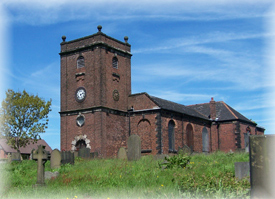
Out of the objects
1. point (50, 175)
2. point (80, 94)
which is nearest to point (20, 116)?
point (80, 94)

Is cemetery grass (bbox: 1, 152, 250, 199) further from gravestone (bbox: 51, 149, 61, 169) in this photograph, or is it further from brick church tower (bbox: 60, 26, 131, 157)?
brick church tower (bbox: 60, 26, 131, 157)

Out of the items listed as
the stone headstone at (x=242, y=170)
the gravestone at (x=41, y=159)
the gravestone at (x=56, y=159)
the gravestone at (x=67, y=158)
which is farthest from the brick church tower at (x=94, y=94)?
the stone headstone at (x=242, y=170)

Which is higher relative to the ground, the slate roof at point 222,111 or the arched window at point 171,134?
the slate roof at point 222,111

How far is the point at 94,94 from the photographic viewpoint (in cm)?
3284

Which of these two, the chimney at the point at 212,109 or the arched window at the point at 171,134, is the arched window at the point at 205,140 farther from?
the arched window at the point at 171,134

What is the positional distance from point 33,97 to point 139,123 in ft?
44.6

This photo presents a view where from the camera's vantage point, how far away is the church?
32.5 metres

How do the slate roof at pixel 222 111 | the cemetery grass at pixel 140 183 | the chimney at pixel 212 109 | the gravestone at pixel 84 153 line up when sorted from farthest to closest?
the chimney at pixel 212 109 → the slate roof at pixel 222 111 → the gravestone at pixel 84 153 → the cemetery grass at pixel 140 183

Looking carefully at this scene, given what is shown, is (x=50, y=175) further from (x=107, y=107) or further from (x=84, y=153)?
(x=107, y=107)

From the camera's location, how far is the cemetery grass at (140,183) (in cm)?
895

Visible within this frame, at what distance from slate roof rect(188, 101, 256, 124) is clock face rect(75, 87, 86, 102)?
17.2 meters

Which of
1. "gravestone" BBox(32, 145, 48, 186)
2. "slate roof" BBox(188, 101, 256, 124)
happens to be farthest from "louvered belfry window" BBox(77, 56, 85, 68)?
"gravestone" BBox(32, 145, 48, 186)

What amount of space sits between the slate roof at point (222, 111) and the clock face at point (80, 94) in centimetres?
1717

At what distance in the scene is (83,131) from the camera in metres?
33.0
